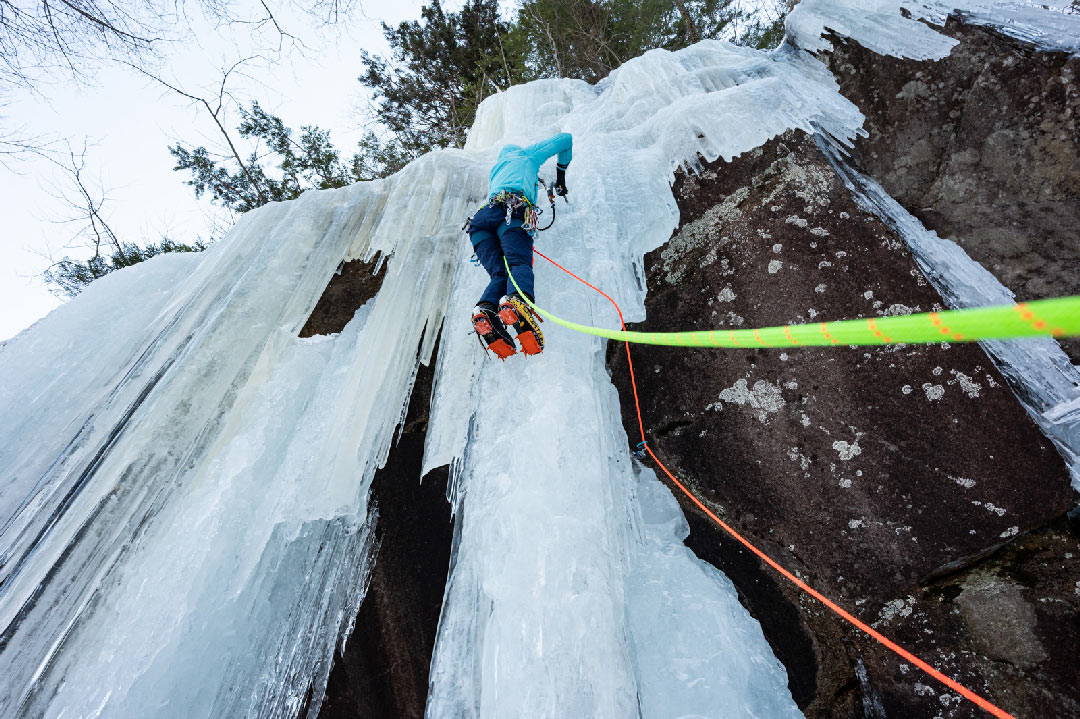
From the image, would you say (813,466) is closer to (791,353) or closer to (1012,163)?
(791,353)

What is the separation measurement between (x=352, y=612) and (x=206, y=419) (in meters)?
1.70

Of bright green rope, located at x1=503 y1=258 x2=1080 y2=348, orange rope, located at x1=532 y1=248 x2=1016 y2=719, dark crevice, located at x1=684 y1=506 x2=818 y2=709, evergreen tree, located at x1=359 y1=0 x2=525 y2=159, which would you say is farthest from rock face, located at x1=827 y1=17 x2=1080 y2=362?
evergreen tree, located at x1=359 y1=0 x2=525 y2=159

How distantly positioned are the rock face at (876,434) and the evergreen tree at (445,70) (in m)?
10.5

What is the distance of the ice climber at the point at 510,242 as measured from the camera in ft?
9.05

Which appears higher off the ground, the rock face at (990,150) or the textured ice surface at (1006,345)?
the rock face at (990,150)

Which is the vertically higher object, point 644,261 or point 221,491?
point 644,261

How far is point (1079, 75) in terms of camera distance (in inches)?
95.8

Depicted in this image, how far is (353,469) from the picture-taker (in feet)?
8.93

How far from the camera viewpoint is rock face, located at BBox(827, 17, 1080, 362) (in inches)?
91.7

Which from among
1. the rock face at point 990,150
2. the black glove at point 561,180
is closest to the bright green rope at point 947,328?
the rock face at point 990,150

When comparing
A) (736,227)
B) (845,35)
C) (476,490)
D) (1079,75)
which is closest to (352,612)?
(476,490)

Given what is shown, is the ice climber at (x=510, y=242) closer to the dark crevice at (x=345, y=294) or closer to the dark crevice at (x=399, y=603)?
the dark crevice at (x=399, y=603)

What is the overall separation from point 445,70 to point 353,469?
12.8 meters

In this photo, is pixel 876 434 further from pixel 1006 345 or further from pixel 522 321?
pixel 522 321
